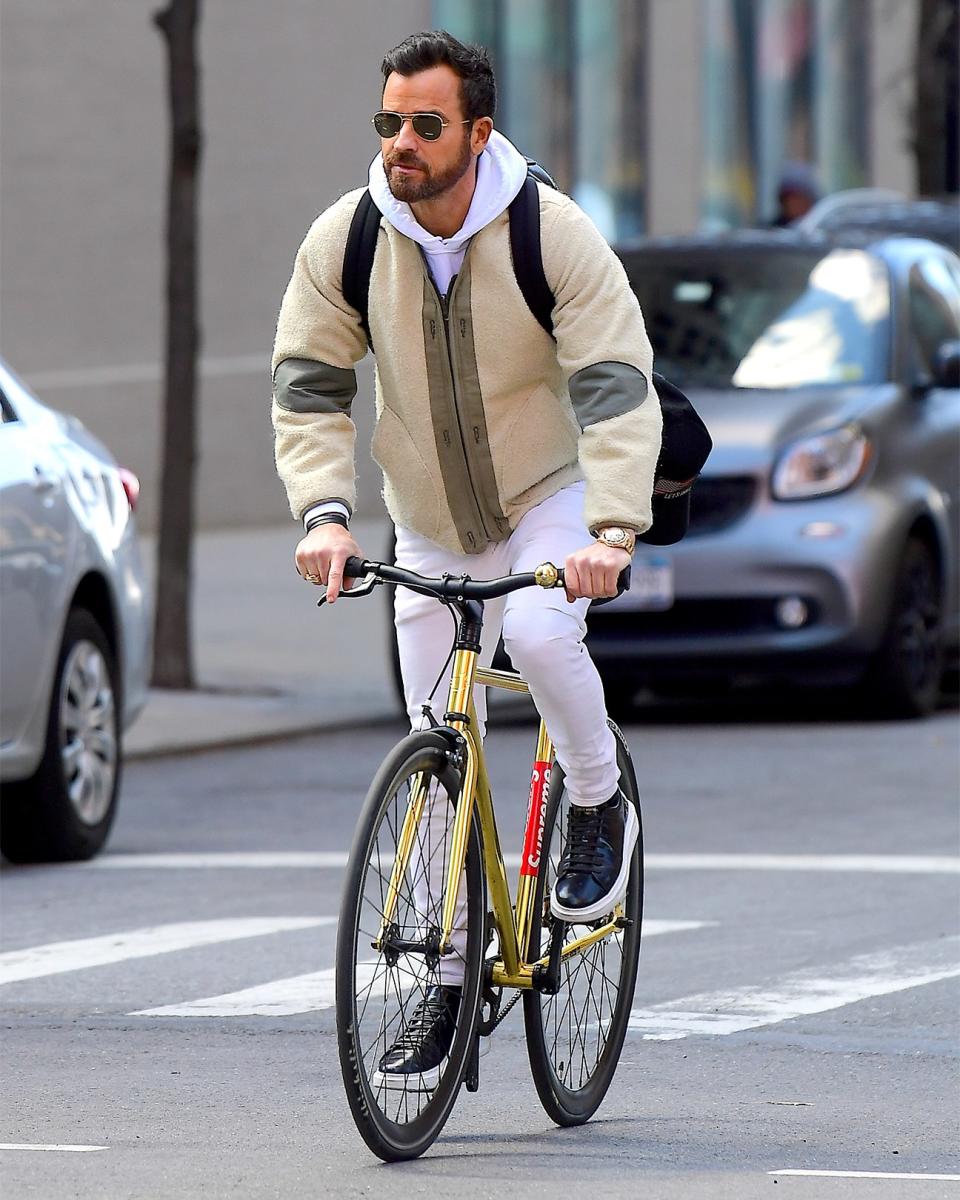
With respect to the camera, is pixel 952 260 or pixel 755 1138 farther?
pixel 952 260

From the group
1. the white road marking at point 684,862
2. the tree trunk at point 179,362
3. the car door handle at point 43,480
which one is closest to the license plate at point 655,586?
the tree trunk at point 179,362

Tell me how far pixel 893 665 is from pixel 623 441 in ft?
24.8

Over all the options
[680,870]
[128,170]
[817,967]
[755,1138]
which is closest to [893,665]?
[680,870]

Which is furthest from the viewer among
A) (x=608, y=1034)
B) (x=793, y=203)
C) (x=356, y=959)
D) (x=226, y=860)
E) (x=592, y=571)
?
(x=793, y=203)

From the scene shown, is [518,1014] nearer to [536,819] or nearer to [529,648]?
[536,819]

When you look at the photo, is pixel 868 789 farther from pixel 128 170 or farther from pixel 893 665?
pixel 128 170

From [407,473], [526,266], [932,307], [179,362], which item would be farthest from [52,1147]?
[179,362]

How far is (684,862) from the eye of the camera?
A: 8922mm

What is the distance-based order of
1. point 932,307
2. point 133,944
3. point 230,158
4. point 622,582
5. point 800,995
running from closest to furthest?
point 622,582, point 800,995, point 133,944, point 932,307, point 230,158

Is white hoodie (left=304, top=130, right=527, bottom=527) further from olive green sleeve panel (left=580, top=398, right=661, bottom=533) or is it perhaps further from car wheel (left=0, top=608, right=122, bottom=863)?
car wheel (left=0, top=608, right=122, bottom=863)

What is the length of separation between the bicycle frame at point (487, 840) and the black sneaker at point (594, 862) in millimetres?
68

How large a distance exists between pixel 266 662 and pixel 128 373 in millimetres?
7786

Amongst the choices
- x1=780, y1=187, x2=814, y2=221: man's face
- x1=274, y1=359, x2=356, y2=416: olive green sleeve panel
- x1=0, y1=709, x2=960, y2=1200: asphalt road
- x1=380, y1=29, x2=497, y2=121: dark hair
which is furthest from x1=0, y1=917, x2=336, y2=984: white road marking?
x1=780, y1=187, x2=814, y2=221: man's face

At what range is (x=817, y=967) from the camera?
7.06 m
